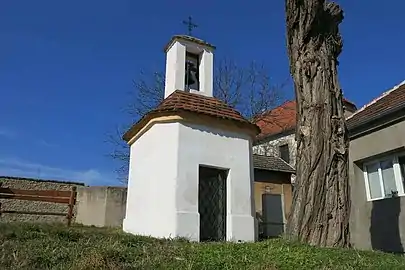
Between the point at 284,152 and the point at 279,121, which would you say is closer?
the point at 284,152

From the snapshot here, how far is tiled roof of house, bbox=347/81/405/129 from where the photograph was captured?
41.3ft

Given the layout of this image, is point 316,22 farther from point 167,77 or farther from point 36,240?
point 36,240

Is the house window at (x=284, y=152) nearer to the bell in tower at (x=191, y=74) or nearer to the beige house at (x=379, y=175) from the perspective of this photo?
the beige house at (x=379, y=175)

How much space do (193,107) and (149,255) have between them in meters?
5.37

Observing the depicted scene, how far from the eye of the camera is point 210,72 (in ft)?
42.8

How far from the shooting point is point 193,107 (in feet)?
37.2

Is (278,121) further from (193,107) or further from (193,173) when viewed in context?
(193,173)

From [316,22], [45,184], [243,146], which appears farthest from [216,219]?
[45,184]

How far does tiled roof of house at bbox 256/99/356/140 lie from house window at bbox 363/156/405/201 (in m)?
14.8

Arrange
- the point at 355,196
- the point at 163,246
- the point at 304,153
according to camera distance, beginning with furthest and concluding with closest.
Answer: the point at 355,196 < the point at 304,153 < the point at 163,246

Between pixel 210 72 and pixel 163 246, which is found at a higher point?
pixel 210 72

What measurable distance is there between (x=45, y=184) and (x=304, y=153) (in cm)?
1640

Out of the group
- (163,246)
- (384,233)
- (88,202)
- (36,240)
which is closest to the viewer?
(36,240)

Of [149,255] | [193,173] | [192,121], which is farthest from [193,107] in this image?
[149,255]
